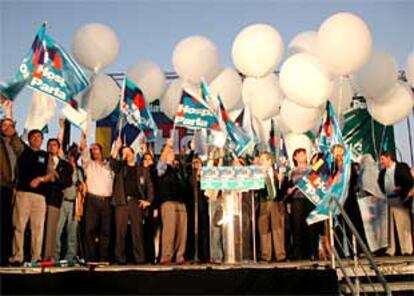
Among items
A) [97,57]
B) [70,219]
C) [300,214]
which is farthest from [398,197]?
[97,57]

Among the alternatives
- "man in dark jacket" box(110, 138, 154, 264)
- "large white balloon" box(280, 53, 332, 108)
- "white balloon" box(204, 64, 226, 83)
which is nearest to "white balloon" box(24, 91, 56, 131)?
"man in dark jacket" box(110, 138, 154, 264)

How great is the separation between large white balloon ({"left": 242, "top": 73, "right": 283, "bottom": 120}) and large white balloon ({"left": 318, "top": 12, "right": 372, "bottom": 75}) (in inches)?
39.5

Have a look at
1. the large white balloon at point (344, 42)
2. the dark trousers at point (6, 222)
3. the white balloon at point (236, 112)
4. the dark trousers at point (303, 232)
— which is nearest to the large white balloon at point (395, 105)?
the large white balloon at point (344, 42)

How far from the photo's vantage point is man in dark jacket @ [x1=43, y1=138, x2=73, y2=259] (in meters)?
5.91

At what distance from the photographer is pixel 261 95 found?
7.06 metres

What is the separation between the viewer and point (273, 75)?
7.53 metres

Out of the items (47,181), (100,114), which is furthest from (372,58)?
(47,181)

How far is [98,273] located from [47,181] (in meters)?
1.40

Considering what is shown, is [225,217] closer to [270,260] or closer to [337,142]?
[270,260]

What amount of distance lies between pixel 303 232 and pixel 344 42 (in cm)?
202

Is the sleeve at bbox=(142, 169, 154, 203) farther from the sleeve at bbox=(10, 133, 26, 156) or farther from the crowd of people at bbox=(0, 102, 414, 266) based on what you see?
the sleeve at bbox=(10, 133, 26, 156)

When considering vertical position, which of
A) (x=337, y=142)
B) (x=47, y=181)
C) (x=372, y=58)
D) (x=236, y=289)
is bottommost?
(x=236, y=289)

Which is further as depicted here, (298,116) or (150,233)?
(298,116)

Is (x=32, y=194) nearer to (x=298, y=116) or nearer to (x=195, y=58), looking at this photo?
(x=195, y=58)
